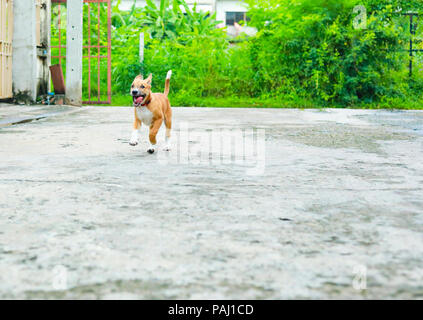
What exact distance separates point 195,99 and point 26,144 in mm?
8499

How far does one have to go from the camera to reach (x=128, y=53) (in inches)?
648

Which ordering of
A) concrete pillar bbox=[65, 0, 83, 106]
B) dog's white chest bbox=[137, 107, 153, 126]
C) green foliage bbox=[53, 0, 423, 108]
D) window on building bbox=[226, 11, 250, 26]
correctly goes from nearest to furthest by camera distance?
dog's white chest bbox=[137, 107, 153, 126] < concrete pillar bbox=[65, 0, 83, 106] < green foliage bbox=[53, 0, 423, 108] < window on building bbox=[226, 11, 250, 26]

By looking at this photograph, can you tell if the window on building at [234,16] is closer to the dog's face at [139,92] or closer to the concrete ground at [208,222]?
the concrete ground at [208,222]

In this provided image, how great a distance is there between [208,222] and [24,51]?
10674mm

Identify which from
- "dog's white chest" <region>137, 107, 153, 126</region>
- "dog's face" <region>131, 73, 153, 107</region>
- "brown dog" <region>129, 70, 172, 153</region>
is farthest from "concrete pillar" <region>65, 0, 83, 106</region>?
"dog's face" <region>131, 73, 153, 107</region>

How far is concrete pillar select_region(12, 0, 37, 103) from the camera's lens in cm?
1261

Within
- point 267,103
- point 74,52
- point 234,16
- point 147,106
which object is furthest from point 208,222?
point 234,16

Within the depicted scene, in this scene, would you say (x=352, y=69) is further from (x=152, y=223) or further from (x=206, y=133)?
(x=152, y=223)

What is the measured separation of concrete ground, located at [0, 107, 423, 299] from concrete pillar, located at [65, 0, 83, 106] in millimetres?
6489

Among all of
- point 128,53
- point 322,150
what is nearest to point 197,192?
point 322,150

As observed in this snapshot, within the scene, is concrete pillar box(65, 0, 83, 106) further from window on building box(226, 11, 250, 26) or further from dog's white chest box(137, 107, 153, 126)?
window on building box(226, 11, 250, 26)

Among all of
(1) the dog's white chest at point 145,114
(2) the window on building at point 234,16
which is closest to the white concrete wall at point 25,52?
(1) the dog's white chest at point 145,114

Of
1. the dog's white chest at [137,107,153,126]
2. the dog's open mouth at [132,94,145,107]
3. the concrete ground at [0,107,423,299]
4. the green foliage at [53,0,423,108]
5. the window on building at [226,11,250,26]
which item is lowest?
the concrete ground at [0,107,423,299]

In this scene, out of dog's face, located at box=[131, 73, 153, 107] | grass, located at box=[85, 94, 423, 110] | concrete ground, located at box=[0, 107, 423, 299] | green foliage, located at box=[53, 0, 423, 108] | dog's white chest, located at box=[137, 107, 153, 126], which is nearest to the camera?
concrete ground, located at box=[0, 107, 423, 299]
